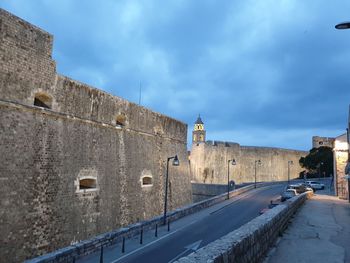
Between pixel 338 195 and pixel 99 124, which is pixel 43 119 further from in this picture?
pixel 338 195

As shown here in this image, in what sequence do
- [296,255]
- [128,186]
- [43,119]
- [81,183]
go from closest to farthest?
[296,255] < [43,119] < [81,183] < [128,186]

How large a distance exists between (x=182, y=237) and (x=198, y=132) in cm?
5756

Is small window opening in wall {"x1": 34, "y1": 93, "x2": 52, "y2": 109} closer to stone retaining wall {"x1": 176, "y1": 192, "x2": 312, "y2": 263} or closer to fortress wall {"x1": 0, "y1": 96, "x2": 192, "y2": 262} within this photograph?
fortress wall {"x1": 0, "y1": 96, "x2": 192, "y2": 262}

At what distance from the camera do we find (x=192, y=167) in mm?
49906

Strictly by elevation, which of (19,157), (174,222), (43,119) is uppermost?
(43,119)

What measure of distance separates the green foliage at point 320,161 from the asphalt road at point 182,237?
1279 inches

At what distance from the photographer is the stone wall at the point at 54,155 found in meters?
11.4

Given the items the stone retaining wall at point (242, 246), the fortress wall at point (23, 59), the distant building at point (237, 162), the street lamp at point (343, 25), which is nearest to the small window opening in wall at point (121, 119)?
the fortress wall at point (23, 59)

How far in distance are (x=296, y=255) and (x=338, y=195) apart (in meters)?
22.6

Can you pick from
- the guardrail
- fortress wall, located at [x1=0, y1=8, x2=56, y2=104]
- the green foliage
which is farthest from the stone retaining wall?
the green foliage

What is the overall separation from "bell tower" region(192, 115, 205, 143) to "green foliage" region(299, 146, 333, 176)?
21.4 metres

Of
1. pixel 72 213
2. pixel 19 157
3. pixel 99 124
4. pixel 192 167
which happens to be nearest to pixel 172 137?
pixel 99 124

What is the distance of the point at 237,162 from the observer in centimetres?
5131

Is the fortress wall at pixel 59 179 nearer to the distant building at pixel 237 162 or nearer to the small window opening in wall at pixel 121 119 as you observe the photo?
the small window opening in wall at pixel 121 119
